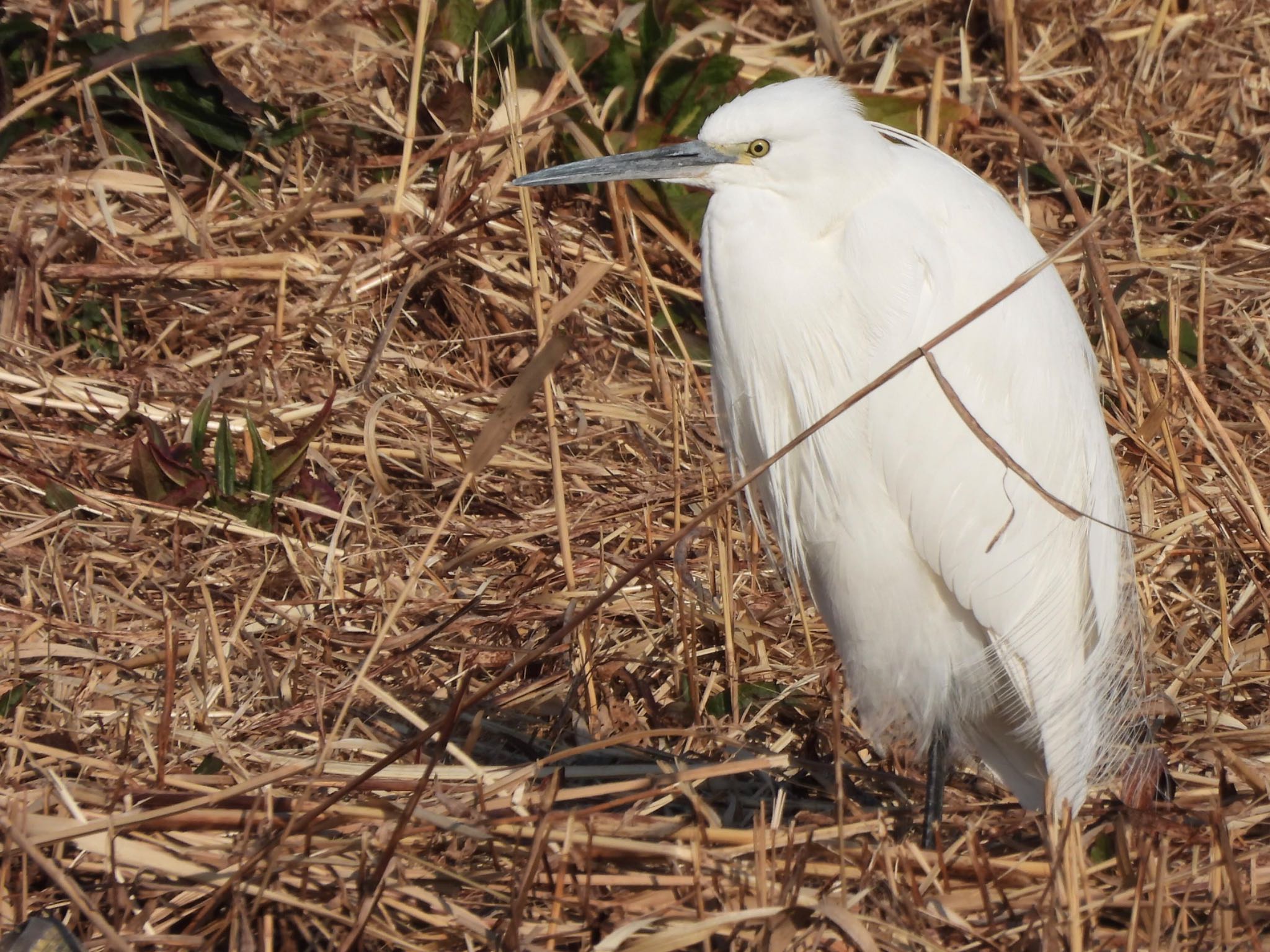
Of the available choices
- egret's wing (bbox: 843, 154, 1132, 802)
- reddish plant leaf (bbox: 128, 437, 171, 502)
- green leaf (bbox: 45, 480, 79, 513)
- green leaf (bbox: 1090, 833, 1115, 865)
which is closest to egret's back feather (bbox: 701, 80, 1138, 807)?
egret's wing (bbox: 843, 154, 1132, 802)

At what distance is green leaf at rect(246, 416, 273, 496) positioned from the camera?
233cm

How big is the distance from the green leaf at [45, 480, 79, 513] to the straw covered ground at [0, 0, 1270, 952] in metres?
0.01

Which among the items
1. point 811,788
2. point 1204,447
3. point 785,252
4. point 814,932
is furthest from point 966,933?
point 1204,447

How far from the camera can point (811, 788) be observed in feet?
6.57

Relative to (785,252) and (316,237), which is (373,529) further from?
(785,252)

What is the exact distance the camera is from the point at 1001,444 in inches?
69.9

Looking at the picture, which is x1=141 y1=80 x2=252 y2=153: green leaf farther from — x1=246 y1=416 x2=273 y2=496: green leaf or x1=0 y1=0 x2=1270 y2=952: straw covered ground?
x1=246 y1=416 x2=273 y2=496: green leaf

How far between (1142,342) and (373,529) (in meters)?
1.66

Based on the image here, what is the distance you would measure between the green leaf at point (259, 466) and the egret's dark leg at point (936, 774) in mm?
1216

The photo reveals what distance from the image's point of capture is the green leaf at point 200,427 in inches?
92.2

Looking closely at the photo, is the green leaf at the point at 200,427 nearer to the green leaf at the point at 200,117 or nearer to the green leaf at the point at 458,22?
the green leaf at the point at 200,117

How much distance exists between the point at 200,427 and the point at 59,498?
261 millimetres

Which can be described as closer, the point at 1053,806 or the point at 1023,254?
the point at 1053,806

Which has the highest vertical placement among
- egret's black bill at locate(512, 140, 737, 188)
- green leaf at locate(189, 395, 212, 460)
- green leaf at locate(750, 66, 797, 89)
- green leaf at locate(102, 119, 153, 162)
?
egret's black bill at locate(512, 140, 737, 188)
